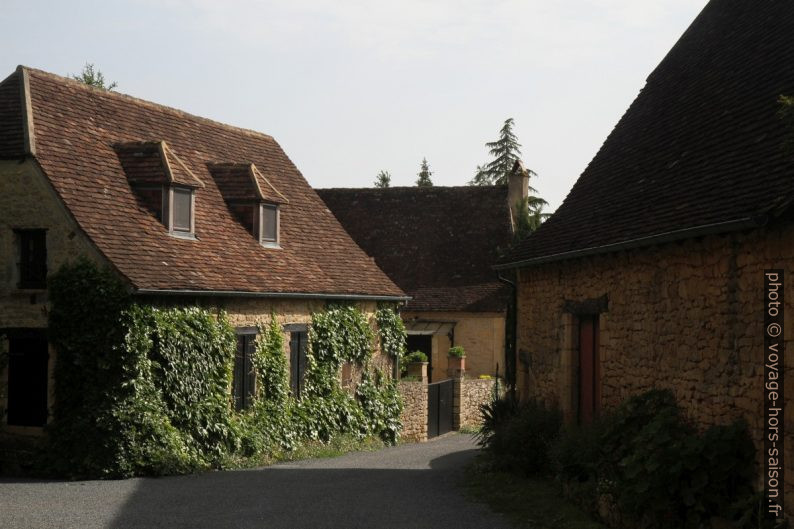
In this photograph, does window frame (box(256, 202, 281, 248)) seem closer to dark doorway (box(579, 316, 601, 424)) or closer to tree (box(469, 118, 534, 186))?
dark doorway (box(579, 316, 601, 424))

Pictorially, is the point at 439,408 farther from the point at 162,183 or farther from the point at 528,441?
the point at 528,441

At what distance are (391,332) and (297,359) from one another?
3948mm

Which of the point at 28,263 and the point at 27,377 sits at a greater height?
the point at 28,263

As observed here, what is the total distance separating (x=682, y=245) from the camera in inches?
446

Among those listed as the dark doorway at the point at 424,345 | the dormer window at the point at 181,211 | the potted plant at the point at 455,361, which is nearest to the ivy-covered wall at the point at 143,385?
the dormer window at the point at 181,211

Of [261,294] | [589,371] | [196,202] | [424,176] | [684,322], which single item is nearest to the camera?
[684,322]

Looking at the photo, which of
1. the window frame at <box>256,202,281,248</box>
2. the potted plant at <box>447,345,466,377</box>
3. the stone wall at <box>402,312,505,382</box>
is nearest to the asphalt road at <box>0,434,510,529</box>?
the window frame at <box>256,202,281,248</box>

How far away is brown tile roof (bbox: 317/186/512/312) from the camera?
1245 inches

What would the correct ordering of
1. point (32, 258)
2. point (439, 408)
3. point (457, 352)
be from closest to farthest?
1. point (32, 258)
2. point (439, 408)
3. point (457, 352)

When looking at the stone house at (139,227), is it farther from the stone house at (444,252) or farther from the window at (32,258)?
the stone house at (444,252)

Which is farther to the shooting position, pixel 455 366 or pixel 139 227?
pixel 455 366

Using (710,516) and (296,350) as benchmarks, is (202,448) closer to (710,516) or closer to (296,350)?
(296,350)

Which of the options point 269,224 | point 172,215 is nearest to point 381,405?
point 269,224

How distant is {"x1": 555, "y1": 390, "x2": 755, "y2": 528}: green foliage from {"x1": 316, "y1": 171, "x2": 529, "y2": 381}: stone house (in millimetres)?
19366
